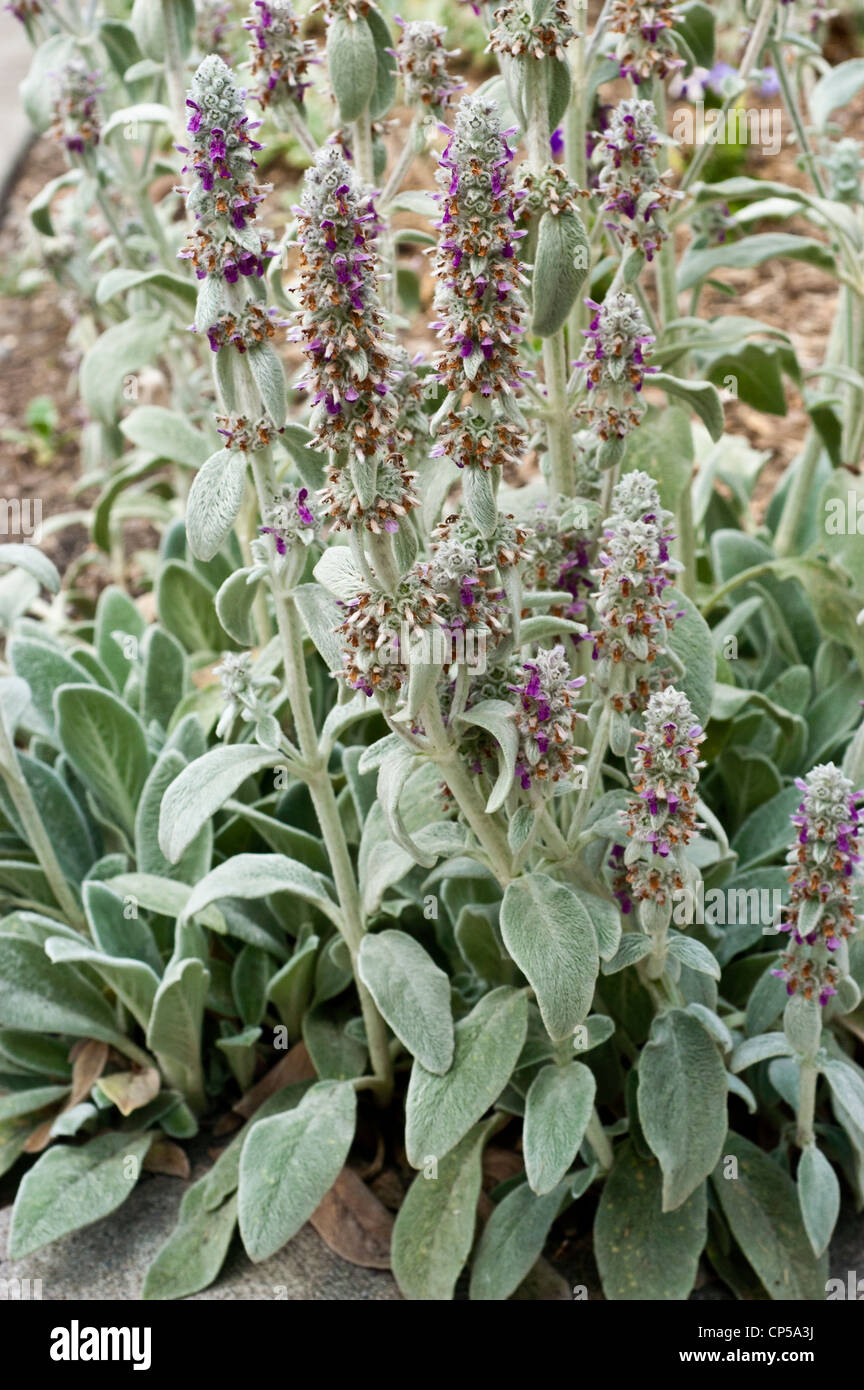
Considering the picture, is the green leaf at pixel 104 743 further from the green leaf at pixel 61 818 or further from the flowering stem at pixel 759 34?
the flowering stem at pixel 759 34

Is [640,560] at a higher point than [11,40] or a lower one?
lower

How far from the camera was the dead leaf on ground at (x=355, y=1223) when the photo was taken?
7.91 feet

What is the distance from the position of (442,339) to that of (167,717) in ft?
5.25

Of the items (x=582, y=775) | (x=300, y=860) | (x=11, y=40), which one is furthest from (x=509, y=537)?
(x=11, y=40)

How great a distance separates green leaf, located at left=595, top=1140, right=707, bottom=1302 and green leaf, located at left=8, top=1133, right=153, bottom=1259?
84cm

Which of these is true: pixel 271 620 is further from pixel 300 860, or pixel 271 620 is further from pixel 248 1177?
pixel 248 1177

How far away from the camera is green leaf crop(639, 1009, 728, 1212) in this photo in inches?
82.4

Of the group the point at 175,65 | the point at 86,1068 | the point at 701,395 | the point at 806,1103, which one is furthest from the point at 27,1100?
the point at 175,65

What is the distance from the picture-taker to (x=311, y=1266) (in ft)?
7.91

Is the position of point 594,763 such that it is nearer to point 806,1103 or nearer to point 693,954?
point 693,954

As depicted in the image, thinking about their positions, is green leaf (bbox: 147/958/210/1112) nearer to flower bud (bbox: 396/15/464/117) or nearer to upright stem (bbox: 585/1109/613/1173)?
upright stem (bbox: 585/1109/613/1173)

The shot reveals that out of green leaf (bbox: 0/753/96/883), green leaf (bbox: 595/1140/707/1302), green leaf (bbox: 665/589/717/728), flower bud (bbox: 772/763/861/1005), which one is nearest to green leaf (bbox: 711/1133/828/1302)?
green leaf (bbox: 595/1140/707/1302)

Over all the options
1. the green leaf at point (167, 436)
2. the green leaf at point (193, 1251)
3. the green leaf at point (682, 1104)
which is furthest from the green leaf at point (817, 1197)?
the green leaf at point (167, 436)

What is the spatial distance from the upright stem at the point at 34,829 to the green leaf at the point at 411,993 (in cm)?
69
